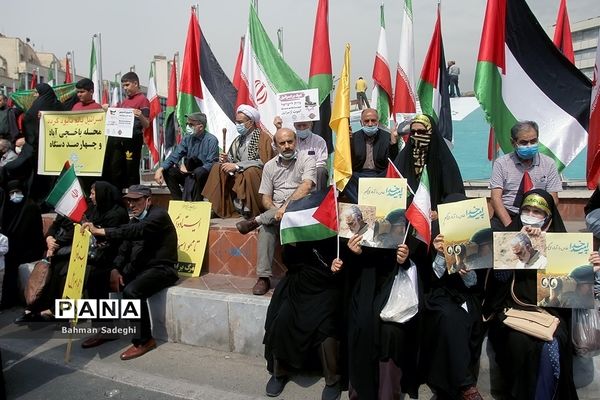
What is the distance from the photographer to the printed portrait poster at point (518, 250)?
3.02 meters

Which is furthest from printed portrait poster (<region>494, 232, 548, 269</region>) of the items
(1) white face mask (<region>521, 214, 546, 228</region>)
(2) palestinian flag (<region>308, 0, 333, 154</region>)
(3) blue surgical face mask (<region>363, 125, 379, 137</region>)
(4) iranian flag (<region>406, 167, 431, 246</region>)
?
(2) palestinian flag (<region>308, 0, 333, 154</region>)

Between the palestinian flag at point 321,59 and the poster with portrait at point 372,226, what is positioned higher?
the palestinian flag at point 321,59

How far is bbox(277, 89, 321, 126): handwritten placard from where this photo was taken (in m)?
6.09

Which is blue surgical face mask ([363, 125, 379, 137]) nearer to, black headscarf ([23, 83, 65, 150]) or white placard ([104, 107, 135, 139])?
white placard ([104, 107, 135, 139])

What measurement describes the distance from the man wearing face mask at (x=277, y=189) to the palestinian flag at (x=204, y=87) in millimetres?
3574

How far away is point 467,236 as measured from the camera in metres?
3.10

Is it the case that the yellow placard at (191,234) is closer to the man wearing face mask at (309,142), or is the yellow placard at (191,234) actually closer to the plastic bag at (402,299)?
the man wearing face mask at (309,142)

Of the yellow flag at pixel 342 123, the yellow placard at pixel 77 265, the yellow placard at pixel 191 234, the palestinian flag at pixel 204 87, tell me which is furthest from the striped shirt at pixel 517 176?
the palestinian flag at pixel 204 87

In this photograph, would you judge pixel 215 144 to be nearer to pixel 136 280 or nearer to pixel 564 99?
pixel 136 280

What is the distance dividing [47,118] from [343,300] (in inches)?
185

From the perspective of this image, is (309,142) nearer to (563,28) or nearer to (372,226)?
(372,226)

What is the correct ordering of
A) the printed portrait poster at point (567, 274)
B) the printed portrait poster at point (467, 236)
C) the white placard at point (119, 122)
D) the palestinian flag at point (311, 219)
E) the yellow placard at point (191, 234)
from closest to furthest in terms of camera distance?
the printed portrait poster at point (567, 274) < the printed portrait poster at point (467, 236) < the palestinian flag at point (311, 219) < the yellow placard at point (191, 234) < the white placard at point (119, 122)

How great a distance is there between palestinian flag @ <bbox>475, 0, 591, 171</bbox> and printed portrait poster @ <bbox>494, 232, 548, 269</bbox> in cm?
285

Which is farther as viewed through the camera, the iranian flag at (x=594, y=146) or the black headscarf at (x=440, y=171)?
the iranian flag at (x=594, y=146)
